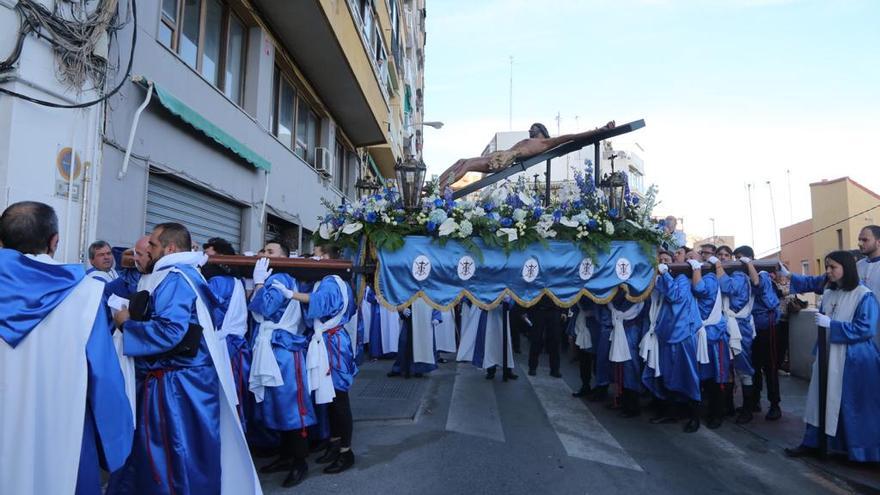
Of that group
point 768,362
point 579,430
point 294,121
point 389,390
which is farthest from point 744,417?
point 294,121

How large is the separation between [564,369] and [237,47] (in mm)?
9185

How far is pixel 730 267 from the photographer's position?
21.1ft

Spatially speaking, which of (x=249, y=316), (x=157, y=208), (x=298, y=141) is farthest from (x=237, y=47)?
(x=249, y=316)

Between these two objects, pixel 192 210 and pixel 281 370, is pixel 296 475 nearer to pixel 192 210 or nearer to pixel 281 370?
pixel 281 370

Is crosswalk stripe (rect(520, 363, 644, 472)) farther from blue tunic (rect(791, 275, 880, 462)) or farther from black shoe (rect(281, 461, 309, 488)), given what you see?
black shoe (rect(281, 461, 309, 488))

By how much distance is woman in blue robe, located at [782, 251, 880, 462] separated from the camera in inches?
200

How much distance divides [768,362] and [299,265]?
631cm

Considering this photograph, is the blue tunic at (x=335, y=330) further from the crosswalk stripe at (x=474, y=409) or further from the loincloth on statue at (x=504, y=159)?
the loincloth on statue at (x=504, y=159)

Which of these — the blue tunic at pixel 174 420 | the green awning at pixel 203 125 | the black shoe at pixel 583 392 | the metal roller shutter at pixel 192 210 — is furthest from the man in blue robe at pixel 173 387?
the black shoe at pixel 583 392

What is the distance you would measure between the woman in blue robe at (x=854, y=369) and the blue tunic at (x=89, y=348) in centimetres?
611

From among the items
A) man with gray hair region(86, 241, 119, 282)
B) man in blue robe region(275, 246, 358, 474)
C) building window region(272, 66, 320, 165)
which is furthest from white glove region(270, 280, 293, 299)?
building window region(272, 66, 320, 165)

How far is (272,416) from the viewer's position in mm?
4750

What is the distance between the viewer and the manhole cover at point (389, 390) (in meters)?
8.05

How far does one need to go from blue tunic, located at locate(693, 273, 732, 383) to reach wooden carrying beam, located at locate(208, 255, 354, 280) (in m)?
4.40
